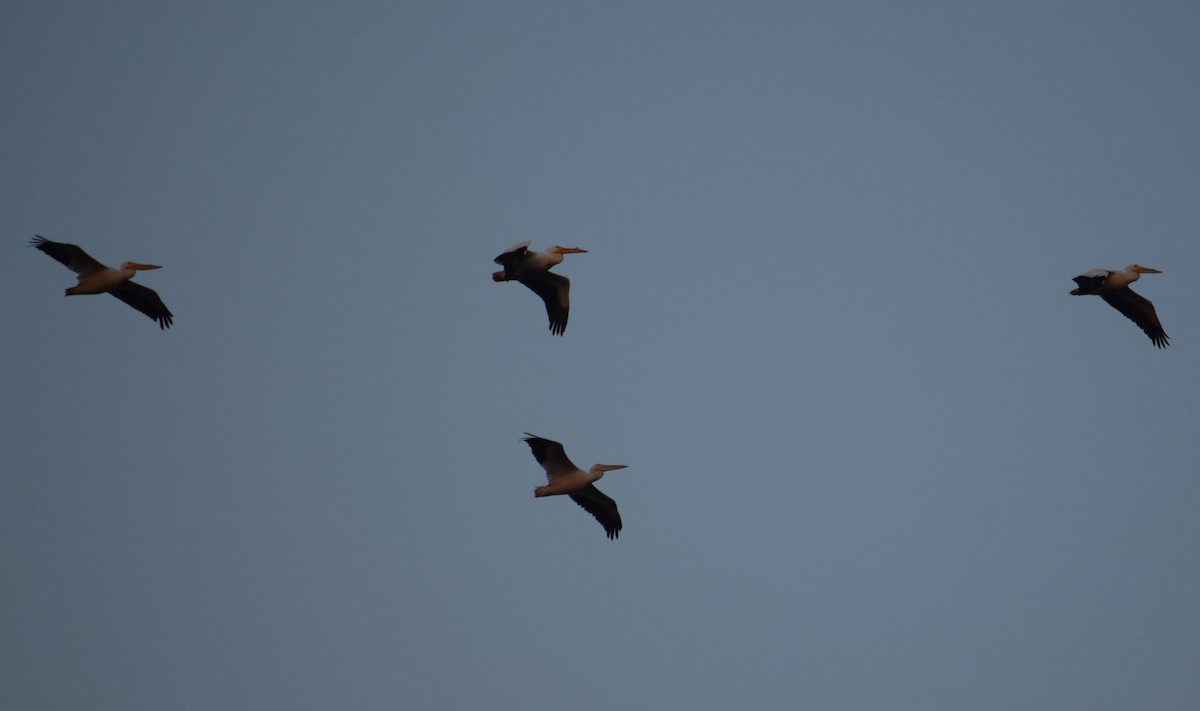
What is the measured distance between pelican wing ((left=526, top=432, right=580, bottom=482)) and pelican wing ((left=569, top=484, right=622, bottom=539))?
0.66m

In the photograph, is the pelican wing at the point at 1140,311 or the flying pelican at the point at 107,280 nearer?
the flying pelican at the point at 107,280

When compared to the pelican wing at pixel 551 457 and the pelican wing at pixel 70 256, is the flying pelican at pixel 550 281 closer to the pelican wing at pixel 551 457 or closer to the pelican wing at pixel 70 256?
the pelican wing at pixel 551 457

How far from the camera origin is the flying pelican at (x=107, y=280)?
1800 centimetres

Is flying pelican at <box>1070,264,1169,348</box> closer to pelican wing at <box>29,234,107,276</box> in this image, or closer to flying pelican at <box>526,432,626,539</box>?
flying pelican at <box>526,432,626,539</box>

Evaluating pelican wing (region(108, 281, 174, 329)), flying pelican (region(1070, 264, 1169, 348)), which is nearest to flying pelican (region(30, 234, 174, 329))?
pelican wing (region(108, 281, 174, 329))

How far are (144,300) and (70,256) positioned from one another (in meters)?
1.20

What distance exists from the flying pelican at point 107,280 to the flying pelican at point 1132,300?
12.6 m

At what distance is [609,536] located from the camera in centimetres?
1872

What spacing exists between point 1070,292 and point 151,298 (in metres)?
12.2

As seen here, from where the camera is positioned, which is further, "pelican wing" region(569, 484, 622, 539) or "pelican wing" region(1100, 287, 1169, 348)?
"pelican wing" region(1100, 287, 1169, 348)

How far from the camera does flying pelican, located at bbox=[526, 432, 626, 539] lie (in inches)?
694

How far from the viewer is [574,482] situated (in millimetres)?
17906

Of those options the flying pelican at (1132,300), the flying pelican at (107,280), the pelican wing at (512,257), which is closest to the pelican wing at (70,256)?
the flying pelican at (107,280)

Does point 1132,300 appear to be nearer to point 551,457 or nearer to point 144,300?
point 551,457
